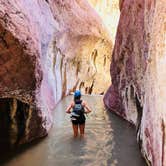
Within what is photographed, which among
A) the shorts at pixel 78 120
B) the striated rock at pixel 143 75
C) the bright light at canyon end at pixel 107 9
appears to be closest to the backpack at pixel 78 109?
the shorts at pixel 78 120

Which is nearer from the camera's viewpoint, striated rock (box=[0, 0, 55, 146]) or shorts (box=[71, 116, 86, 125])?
striated rock (box=[0, 0, 55, 146])

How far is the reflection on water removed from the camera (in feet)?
18.8

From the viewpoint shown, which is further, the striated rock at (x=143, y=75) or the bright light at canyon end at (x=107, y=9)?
the bright light at canyon end at (x=107, y=9)

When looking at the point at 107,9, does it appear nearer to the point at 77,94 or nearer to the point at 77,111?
the point at 77,94

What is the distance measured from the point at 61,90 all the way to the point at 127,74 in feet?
18.4

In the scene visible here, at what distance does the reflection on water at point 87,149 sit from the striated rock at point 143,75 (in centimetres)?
33

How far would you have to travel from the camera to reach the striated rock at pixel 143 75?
4.29 metres

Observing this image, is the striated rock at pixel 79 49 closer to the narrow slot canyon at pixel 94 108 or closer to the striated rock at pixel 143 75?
the narrow slot canyon at pixel 94 108

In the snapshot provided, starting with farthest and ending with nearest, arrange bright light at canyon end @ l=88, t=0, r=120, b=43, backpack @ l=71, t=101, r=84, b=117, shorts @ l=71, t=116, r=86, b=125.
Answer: bright light at canyon end @ l=88, t=0, r=120, b=43, shorts @ l=71, t=116, r=86, b=125, backpack @ l=71, t=101, r=84, b=117

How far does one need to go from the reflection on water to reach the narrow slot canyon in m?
0.02

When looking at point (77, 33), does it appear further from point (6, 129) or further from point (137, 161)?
point (137, 161)

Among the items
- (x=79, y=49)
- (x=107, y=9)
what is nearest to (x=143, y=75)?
(x=79, y=49)

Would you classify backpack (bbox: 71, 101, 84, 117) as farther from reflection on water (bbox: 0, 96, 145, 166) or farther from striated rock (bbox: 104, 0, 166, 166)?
striated rock (bbox: 104, 0, 166, 166)

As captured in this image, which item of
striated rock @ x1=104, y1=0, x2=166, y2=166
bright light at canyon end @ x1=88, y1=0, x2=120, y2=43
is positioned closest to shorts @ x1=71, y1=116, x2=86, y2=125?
striated rock @ x1=104, y1=0, x2=166, y2=166
